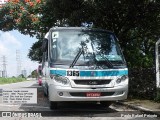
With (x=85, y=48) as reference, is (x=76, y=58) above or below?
below

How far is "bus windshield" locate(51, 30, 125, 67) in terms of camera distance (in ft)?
34.2

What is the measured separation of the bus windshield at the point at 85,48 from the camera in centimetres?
1041

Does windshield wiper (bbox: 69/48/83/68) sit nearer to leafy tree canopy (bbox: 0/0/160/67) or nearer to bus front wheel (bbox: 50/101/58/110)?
bus front wheel (bbox: 50/101/58/110)

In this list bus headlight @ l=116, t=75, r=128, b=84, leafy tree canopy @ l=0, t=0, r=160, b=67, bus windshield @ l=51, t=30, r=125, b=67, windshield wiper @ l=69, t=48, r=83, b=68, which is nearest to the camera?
windshield wiper @ l=69, t=48, r=83, b=68

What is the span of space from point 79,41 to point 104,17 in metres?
4.44

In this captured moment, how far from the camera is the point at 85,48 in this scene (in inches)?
427

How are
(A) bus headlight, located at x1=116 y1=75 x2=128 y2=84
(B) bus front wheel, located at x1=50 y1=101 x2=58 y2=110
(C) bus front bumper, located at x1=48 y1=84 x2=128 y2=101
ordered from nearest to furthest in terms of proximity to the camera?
(C) bus front bumper, located at x1=48 y1=84 x2=128 y2=101, (A) bus headlight, located at x1=116 y1=75 x2=128 y2=84, (B) bus front wheel, located at x1=50 y1=101 x2=58 y2=110

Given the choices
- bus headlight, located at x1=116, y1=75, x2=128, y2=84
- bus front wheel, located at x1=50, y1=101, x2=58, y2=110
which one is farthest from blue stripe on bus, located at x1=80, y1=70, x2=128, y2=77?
bus front wheel, located at x1=50, y1=101, x2=58, y2=110

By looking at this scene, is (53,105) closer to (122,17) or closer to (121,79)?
(121,79)

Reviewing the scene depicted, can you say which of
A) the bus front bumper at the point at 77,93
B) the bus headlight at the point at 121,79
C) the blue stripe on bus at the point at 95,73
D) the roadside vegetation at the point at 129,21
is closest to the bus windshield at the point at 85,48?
the blue stripe on bus at the point at 95,73

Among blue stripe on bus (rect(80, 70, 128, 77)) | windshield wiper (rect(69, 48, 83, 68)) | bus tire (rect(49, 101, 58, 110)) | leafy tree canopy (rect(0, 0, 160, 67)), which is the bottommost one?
bus tire (rect(49, 101, 58, 110))

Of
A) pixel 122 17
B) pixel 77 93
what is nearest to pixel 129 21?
pixel 122 17

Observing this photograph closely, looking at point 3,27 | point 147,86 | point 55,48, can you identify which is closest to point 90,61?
point 55,48

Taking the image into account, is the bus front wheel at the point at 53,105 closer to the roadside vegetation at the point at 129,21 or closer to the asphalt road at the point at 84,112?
the asphalt road at the point at 84,112
